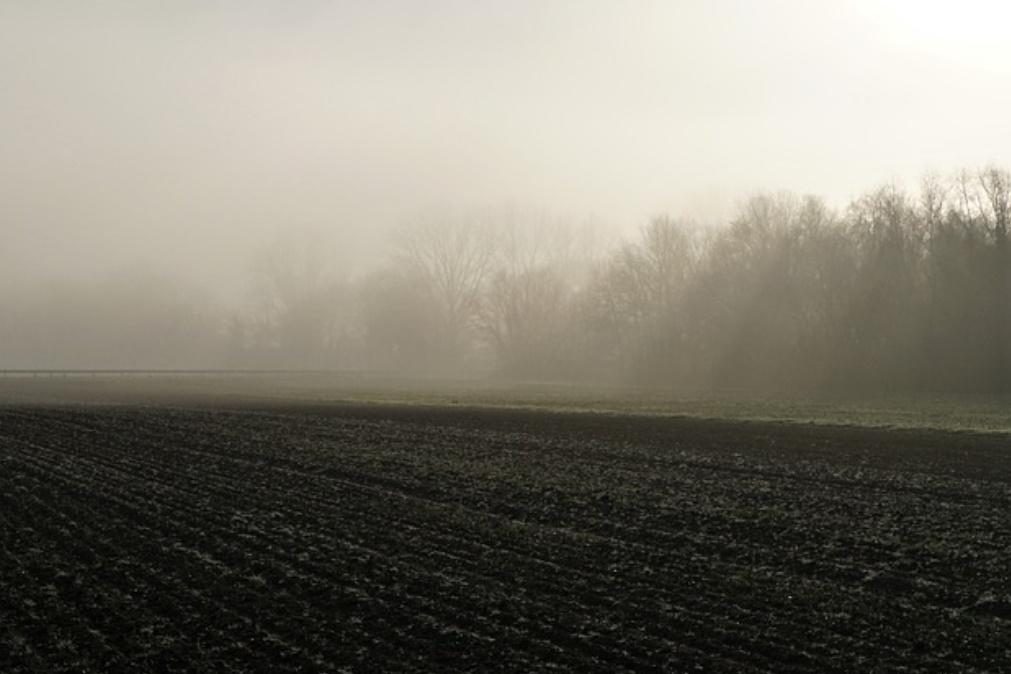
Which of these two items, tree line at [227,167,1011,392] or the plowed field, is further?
tree line at [227,167,1011,392]

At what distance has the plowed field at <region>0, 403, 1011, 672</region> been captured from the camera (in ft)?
24.7

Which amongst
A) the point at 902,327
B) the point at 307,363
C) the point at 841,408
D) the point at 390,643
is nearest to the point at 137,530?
the point at 390,643

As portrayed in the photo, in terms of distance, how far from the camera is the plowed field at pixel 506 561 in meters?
7.54

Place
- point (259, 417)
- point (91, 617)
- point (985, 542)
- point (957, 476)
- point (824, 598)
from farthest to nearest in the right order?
point (259, 417), point (957, 476), point (985, 542), point (824, 598), point (91, 617)

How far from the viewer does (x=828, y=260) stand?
65375 mm

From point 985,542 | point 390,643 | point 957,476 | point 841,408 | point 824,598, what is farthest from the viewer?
point 841,408

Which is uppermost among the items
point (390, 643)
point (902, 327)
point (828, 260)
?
point (828, 260)

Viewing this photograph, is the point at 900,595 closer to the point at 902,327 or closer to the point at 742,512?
the point at 742,512

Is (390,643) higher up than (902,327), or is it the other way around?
(902,327)

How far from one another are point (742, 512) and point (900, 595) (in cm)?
433

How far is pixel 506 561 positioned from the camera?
1055 cm

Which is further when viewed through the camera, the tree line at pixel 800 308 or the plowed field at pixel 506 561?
the tree line at pixel 800 308

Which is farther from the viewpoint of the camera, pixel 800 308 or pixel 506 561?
pixel 800 308

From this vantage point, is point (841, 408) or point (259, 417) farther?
point (841, 408)
